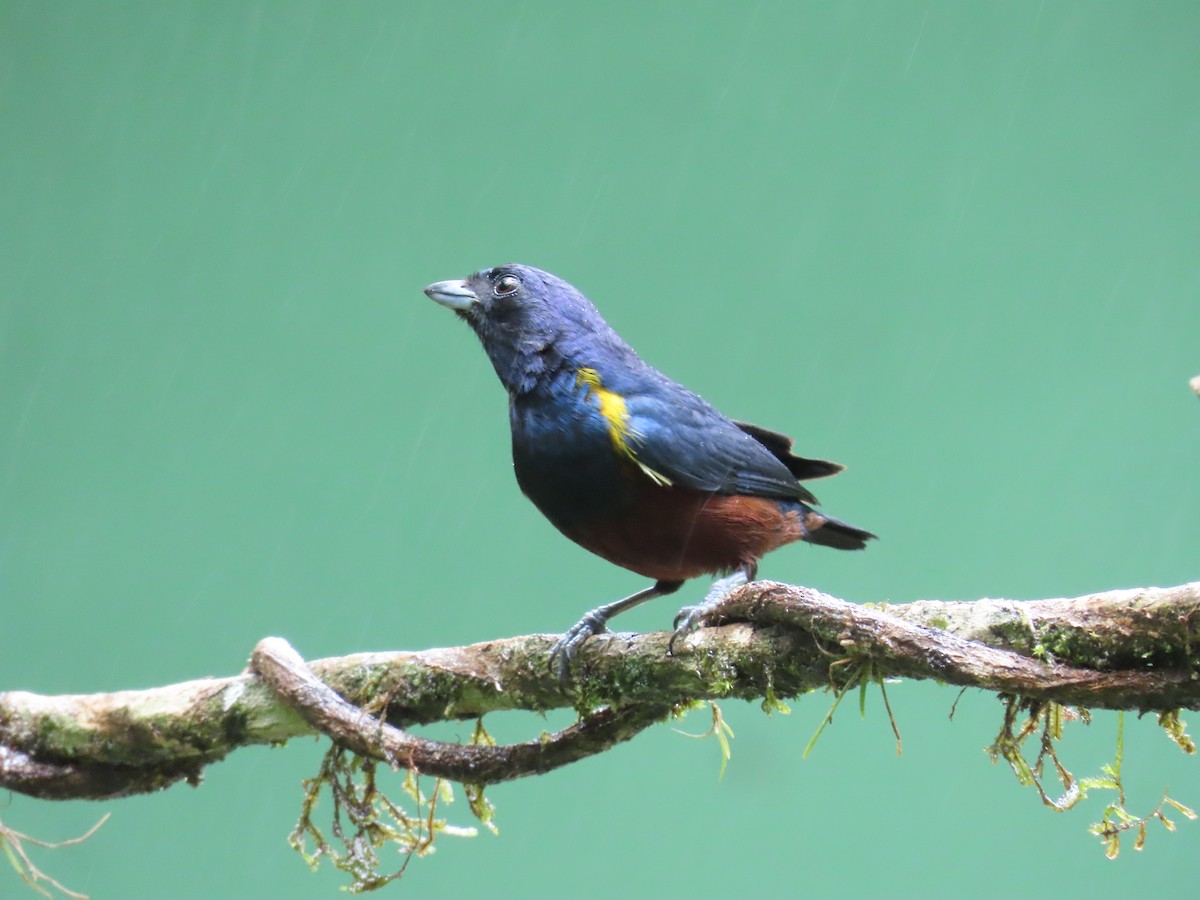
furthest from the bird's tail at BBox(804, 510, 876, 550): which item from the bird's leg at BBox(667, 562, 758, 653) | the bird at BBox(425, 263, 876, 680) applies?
the bird's leg at BBox(667, 562, 758, 653)

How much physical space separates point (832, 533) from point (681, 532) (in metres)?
0.99

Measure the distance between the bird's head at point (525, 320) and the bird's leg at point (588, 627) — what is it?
764 mm

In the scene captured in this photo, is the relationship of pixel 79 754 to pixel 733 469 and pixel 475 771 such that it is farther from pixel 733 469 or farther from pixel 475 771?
pixel 733 469

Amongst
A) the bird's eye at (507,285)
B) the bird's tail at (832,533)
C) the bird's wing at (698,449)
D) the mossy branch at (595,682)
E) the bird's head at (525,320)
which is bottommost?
the mossy branch at (595,682)

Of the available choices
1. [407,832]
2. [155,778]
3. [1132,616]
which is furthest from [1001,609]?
[155,778]

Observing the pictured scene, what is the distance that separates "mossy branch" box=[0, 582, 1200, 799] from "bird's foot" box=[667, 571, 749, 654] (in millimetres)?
45

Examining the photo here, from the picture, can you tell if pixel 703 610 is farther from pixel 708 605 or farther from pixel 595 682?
pixel 595 682

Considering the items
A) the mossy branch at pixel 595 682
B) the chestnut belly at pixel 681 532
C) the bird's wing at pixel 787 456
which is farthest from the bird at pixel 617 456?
the mossy branch at pixel 595 682

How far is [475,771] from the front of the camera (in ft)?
9.14

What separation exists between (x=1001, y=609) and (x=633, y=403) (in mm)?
1456

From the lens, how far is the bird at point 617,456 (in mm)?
3225

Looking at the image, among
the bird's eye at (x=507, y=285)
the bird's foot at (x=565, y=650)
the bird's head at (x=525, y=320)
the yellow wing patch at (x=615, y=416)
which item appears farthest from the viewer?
the bird's eye at (x=507, y=285)

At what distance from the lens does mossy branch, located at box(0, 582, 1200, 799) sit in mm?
1968

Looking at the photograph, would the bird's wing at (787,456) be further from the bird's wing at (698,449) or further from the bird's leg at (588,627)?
the bird's leg at (588,627)
